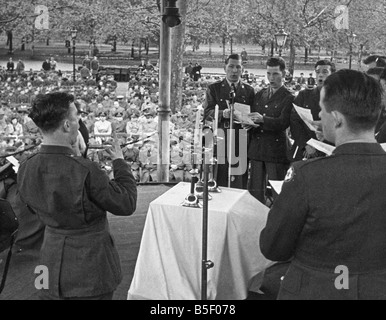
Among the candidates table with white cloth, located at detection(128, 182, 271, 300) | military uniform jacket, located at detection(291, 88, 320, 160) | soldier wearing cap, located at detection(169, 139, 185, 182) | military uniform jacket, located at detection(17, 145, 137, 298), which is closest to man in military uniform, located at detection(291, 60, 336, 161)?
military uniform jacket, located at detection(291, 88, 320, 160)

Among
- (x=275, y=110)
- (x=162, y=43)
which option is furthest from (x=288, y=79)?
(x=275, y=110)

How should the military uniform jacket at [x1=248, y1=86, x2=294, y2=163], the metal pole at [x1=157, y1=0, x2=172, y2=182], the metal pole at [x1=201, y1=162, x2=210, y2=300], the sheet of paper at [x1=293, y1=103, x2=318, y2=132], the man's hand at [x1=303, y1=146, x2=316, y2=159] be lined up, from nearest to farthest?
the metal pole at [x1=201, y1=162, x2=210, y2=300], the sheet of paper at [x1=293, y1=103, x2=318, y2=132], the man's hand at [x1=303, y1=146, x2=316, y2=159], the military uniform jacket at [x1=248, y1=86, x2=294, y2=163], the metal pole at [x1=157, y1=0, x2=172, y2=182]

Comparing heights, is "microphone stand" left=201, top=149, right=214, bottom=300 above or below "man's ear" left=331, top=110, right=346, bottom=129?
below

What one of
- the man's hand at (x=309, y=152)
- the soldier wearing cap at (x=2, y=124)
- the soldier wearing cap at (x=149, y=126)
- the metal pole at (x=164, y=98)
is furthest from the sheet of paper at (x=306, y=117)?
the soldier wearing cap at (x=2, y=124)

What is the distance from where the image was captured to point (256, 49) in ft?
114

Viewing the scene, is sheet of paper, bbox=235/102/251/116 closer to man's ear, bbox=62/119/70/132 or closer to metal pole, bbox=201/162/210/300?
metal pole, bbox=201/162/210/300

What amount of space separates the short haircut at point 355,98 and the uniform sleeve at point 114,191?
948 mm

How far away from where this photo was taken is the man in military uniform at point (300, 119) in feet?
14.6

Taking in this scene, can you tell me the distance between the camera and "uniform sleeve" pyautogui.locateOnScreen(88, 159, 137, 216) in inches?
85.1

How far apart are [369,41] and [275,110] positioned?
68.6 feet

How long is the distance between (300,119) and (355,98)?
9.74 feet

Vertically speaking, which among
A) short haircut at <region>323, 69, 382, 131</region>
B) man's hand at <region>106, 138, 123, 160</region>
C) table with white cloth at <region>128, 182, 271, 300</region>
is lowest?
table with white cloth at <region>128, 182, 271, 300</region>

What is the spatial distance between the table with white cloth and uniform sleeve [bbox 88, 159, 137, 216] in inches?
30.1
